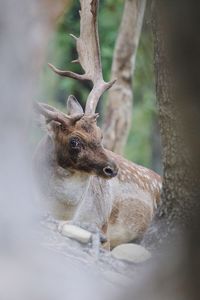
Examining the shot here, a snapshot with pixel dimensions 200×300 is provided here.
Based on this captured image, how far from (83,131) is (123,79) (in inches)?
165

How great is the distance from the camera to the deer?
22.0ft

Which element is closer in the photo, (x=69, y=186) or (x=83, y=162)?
(x=83, y=162)

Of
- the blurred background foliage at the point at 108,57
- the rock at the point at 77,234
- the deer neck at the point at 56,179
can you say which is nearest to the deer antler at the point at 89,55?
the deer neck at the point at 56,179

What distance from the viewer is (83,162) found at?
672cm

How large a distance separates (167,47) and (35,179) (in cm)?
555

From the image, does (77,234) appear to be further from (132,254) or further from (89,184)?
(89,184)

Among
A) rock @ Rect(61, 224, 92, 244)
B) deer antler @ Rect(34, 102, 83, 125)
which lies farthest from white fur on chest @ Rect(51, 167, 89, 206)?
rock @ Rect(61, 224, 92, 244)

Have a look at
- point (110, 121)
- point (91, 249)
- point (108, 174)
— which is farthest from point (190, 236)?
point (110, 121)

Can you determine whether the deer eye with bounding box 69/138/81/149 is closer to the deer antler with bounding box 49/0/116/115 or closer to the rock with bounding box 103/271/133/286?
the deer antler with bounding box 49/0/116/115

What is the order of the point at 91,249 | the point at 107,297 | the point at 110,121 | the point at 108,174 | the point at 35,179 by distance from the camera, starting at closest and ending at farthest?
the point at 107,297 → the point at 91,249 → the point at 108,174 → the point at 35,179 → the point at 110,121

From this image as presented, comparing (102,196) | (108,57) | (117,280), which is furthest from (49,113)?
(108,57)

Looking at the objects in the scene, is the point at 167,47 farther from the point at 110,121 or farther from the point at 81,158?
the point at 110,121

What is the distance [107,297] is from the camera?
1904 mm

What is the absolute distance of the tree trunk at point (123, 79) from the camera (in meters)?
10.7
